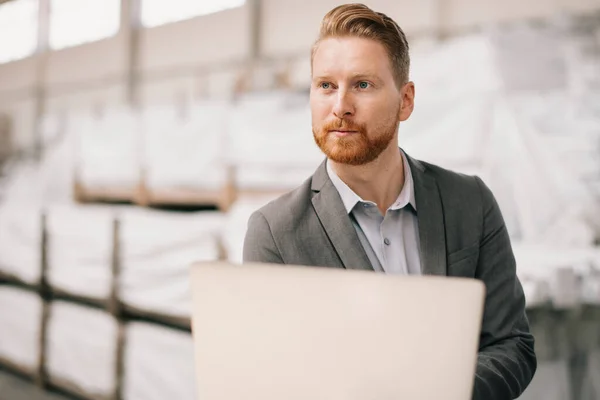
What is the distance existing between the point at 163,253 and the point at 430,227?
1.47m

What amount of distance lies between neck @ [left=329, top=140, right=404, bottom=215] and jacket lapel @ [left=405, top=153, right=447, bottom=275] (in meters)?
0.05

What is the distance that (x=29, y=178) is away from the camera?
10.9 feet

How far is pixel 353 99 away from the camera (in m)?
1.36

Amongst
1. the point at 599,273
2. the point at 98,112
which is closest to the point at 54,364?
the point at 98,112

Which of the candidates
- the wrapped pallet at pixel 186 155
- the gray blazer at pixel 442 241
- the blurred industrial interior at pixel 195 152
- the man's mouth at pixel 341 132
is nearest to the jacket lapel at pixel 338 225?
the gray blazer at pixel 442 241

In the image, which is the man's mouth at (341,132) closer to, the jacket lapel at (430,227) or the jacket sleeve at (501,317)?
the jacket lapel at (430,227)

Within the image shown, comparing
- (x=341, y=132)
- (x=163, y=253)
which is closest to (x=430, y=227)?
(x=341, y=132)

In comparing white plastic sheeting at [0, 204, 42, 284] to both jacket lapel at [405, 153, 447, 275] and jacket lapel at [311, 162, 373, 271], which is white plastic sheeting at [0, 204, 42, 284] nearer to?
jacket lapel at [311, 162, 373, 271]

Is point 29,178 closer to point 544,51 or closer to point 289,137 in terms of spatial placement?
point 289,137

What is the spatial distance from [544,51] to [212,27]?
1.41 metres

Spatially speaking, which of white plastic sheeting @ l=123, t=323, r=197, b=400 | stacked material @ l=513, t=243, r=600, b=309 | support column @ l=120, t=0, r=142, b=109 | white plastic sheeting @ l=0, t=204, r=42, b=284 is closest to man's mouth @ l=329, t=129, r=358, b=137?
stacked material @ l=513, t=243, r=600, b=309

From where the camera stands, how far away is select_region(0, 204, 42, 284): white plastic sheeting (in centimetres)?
316

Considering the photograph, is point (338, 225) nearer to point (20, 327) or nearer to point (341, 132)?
point (341, 132)

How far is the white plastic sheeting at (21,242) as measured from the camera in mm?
3160
